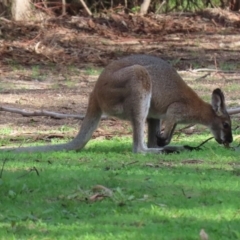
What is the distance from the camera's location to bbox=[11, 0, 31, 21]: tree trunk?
22.1 metres

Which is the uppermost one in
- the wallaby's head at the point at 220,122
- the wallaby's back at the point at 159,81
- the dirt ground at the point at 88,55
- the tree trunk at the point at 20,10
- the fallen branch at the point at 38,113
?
the wallaby's back at the point at 159,81

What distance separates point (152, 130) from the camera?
942 cm

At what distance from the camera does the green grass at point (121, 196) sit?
557cm

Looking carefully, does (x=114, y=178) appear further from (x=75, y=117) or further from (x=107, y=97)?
(x=75, y=117)

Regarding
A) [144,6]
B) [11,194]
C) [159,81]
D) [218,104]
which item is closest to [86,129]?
[159,81]

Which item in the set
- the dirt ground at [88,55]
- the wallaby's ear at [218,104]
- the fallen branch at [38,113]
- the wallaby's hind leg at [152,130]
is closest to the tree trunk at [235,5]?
the dirt ground at [88,55]

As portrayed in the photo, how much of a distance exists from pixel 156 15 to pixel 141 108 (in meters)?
15.7

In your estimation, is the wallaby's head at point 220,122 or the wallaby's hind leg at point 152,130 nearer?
the wallaby's hind leg at point 152,130

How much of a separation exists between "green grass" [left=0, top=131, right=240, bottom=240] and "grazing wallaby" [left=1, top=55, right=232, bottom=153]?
16.1 inches

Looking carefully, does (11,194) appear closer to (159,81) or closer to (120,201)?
(120,201)

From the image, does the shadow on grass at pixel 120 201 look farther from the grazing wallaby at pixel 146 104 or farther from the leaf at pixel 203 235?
the grazing wallaby at pixel 146 104

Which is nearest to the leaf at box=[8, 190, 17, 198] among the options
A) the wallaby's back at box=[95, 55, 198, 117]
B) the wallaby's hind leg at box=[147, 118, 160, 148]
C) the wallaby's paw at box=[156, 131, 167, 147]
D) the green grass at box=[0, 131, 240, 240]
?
the green grass at box=[0, 131, 240, 240]

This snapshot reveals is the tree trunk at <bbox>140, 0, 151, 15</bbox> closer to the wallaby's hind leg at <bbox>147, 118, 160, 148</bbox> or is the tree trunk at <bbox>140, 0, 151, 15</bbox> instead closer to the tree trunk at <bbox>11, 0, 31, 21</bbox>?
the tree trunk at <bbox>11, 0, 31, 21</bbox>

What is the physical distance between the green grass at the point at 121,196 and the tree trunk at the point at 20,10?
13861mm
